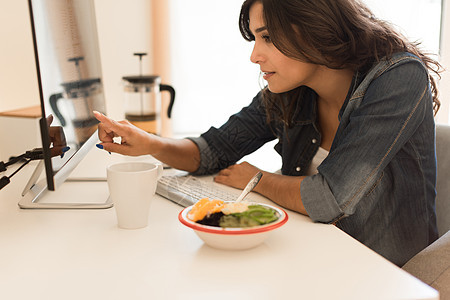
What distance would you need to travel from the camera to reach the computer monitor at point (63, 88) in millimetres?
869

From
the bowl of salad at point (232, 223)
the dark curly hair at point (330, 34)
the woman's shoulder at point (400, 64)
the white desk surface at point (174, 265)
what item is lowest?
the white desk surface at point (174, 265)

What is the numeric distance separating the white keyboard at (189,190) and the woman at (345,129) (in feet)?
0.18

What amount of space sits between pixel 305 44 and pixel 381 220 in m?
0.43

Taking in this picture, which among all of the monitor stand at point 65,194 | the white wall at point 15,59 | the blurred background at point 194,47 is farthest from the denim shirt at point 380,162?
the blurred background at point 194,47

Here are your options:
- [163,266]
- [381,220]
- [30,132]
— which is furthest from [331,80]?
[30,132]

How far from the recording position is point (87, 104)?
130cm

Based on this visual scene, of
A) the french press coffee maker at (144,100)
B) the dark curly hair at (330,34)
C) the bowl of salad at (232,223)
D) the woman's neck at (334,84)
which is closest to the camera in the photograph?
the bowl of salad at (232,223)

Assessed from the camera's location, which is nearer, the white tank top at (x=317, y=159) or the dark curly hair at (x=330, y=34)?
the dark curly hair at (x=330, y=34)

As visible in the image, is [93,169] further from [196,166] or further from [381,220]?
[381,220]

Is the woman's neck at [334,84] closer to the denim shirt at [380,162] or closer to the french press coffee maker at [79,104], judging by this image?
the denim shirt at [380,162]

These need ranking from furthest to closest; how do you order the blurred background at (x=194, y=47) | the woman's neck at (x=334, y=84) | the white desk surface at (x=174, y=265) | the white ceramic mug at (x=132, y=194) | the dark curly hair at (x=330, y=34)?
the blurred background at (x=194, y=47) < the woman's neck at (x=334, y=84) < the dark curly hair at (x=330, y=34) < the white ceramic mug at (x=132, y=194) < the white desk surface at (x=174, y=265)

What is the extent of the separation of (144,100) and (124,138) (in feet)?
3.81

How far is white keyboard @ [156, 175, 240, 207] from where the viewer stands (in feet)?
3.60

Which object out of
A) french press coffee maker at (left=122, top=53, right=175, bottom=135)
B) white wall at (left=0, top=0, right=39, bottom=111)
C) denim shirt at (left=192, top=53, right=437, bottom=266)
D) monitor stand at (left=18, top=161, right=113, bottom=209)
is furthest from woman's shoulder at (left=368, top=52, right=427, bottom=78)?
white wall at (left=0, top=0, right=39, bottom=111)
